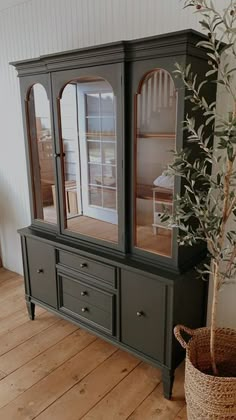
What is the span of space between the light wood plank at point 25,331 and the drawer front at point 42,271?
0.21 meters

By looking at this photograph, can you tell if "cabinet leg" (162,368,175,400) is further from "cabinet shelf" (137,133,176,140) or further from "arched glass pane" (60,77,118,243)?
"cabinet shelf" (137,133,176,140)

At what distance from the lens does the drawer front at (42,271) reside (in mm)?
2330

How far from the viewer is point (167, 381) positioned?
1.82m

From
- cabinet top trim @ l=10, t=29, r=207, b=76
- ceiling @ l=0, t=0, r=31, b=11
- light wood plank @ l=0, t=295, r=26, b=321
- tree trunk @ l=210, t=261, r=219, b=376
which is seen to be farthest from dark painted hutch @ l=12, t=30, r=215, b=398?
ceiling @ l=0, t=0, r=31, b=11

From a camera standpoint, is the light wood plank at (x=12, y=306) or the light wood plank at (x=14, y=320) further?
the light wood plank at (x=12, y=306)

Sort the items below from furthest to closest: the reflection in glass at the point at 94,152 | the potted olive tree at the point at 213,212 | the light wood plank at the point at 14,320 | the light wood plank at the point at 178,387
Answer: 1. the light wood plank at the point at 14,320
2. the reflection in glass at the point at 94,152
3. the light wood plank at the point at 178,387
4. the potted olive tree at the point at 213,212

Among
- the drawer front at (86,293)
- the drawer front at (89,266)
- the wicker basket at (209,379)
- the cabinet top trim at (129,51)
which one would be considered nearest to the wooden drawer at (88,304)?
the drawer front at (86,293)

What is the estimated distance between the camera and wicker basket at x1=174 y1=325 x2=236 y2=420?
141 centimetres

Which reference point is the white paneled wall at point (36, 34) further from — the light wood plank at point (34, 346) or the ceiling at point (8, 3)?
the light wood plank at point (34, 346)

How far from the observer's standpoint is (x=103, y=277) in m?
2.01

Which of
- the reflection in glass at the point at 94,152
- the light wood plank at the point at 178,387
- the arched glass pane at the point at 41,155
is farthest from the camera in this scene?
the arched glass pane at the point at 41,155

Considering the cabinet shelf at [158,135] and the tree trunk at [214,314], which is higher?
the cabinet shelf at [158,135]

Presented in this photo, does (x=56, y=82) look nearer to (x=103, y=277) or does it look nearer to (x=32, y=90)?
(x=32, y=90)

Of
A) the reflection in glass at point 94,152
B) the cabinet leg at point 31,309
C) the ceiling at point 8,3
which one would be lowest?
the cabinet leg at point 31,309
